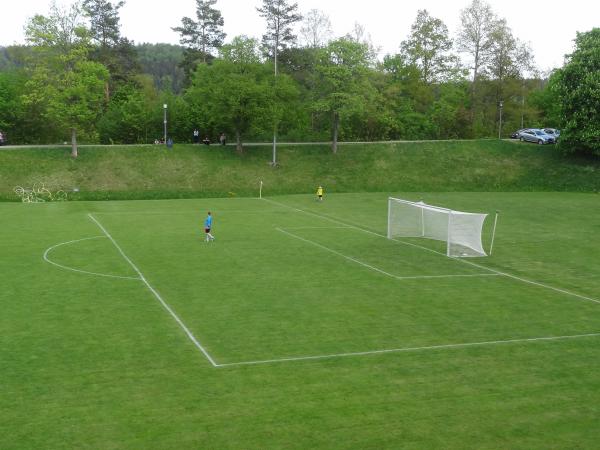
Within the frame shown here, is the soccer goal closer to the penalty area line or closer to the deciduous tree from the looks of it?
the penalty area line

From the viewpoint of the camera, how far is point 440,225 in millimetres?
33875

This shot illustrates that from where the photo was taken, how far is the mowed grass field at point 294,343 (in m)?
12.0

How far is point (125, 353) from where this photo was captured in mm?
15984

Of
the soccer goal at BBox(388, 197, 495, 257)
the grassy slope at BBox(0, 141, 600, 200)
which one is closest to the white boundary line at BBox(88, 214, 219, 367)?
the soccer goal at BBox(388, 197, 495, 257)

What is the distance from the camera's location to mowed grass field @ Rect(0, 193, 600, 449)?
1198 cm

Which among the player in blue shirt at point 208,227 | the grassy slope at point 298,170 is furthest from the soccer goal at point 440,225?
the grassy slope at point 298,170

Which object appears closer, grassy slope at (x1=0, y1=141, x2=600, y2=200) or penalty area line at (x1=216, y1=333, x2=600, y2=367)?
penalty area line at (x1=216, y1=333, x2=600, y2=367)

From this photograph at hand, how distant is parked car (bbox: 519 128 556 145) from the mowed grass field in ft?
141

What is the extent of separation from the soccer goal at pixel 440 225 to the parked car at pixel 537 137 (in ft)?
141

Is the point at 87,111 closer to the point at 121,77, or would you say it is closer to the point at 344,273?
the point at 121,77

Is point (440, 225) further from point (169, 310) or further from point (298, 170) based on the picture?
point (298, 170)

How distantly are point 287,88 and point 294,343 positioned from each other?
52.2 m

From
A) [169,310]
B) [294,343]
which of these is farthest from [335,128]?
[294,343]

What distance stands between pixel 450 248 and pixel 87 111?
43623 mm
